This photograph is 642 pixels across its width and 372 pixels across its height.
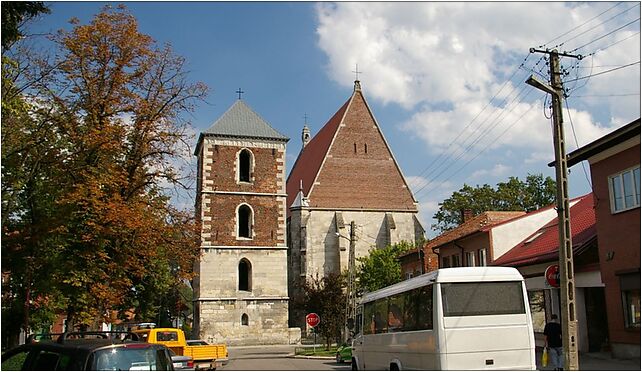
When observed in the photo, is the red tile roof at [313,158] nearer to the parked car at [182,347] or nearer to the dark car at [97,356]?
the parked car at [182,347]

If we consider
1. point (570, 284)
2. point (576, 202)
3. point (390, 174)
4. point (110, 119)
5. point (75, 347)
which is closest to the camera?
point (75, 347)

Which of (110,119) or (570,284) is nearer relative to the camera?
(570,284)

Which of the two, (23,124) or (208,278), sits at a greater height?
(23,124)

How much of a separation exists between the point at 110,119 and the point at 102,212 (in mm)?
3758

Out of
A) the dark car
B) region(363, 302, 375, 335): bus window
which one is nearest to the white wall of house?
region(363, 302, 375, 335): bus window

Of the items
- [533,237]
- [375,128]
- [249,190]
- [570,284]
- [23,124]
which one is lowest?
[570,284]

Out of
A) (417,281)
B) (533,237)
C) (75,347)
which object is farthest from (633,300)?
(75,347)

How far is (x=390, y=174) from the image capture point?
59.3 meters

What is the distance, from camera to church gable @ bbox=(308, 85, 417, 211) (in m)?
58.1

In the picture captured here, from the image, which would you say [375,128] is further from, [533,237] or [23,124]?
[23,124]

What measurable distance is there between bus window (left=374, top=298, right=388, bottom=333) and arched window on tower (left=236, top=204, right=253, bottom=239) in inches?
1256

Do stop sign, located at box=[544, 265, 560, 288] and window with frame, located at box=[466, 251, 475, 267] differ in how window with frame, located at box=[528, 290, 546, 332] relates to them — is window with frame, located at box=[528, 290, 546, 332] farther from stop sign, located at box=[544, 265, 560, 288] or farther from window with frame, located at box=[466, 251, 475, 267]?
stop sign, located at box=[544, 265, 560, 288]

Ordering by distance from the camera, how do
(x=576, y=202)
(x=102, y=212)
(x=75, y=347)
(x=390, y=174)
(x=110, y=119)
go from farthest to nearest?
(x=390, y=174)
(x=576, y=202)
(x=110, y=119)
(x=102, y=212)
(x=75, y=347)

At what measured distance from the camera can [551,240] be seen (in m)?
27.4
